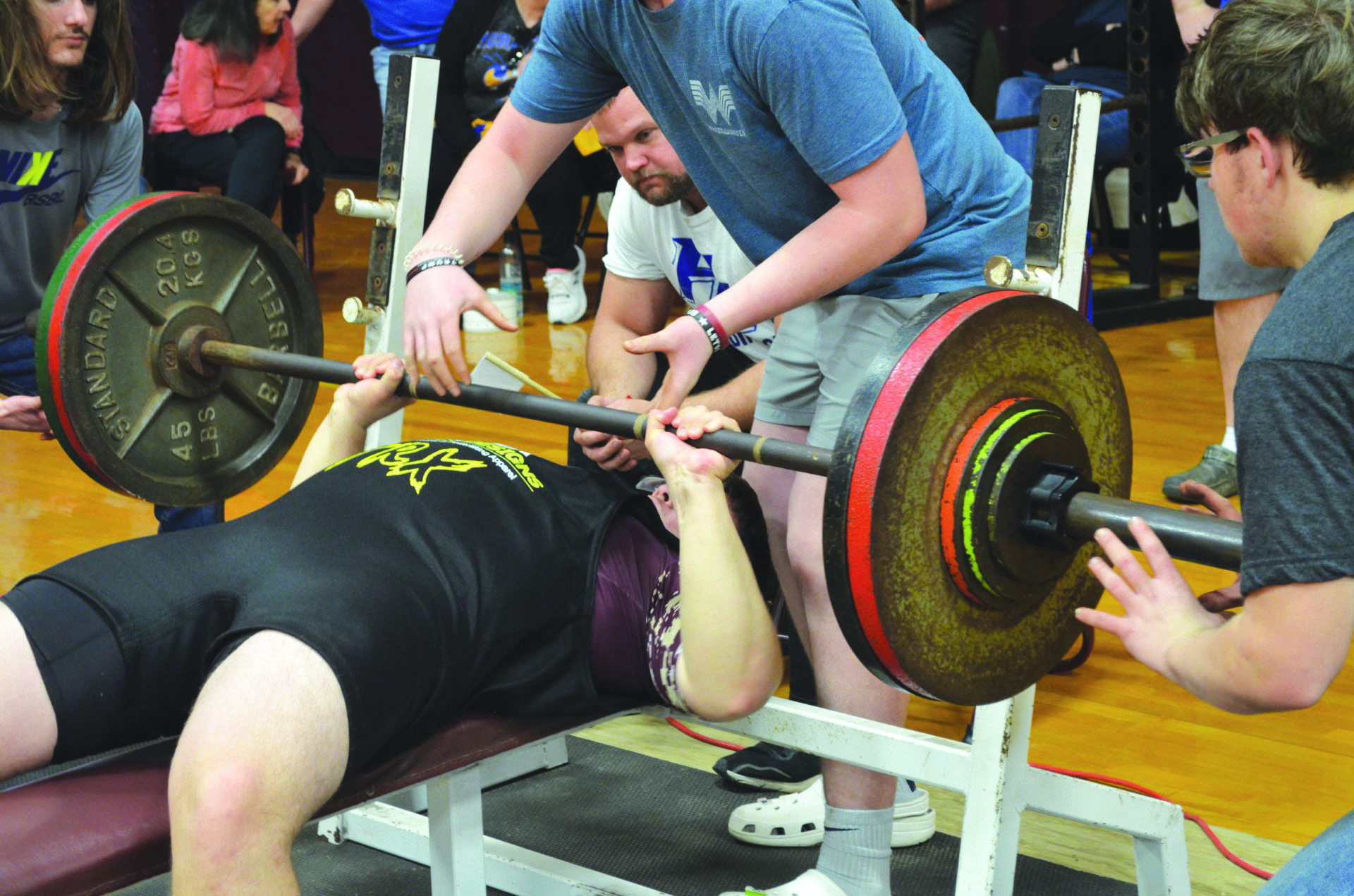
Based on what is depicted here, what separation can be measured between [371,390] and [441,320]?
18 centimetres

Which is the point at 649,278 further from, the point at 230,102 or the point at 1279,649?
the point at 230,102

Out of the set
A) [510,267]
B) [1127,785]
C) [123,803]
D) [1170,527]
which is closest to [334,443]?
[123,803]

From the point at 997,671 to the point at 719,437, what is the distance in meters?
0.38

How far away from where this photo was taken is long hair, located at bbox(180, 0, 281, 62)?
522 cm

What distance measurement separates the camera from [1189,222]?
618 centimetres

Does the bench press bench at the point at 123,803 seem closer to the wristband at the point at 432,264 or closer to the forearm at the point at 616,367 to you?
the wristband at the point at 432,264

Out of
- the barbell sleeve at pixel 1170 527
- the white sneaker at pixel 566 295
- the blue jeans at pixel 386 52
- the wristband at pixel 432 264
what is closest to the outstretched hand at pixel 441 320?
the wristband at pixel 432 264

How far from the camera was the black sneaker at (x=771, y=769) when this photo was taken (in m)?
2.20

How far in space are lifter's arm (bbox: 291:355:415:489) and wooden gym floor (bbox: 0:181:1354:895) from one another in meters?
0.34

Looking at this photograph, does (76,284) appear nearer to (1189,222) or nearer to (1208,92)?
(1208,92)

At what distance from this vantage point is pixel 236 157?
17.4ft

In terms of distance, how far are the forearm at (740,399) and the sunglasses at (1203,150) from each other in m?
0.86

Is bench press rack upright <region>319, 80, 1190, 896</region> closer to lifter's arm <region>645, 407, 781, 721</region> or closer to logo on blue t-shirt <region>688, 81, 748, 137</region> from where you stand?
lifter's arm <region>645, 407, 781, 721</region>

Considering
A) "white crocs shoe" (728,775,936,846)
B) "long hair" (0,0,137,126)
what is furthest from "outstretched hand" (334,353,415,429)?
"long hair" (0,0,137,126)
